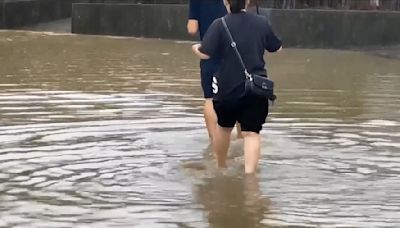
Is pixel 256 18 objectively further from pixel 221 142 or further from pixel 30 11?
pixel 30 11

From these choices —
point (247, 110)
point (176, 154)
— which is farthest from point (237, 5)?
point (176, 154)

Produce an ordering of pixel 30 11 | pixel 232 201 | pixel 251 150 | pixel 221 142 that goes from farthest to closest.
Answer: pixel 30 11, pixel 221 142, pixel 251 150, pixel 232 201

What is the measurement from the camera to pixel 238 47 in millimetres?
6758

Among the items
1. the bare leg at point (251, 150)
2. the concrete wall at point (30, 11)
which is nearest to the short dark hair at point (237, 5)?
the bare leg at point (251, 150)

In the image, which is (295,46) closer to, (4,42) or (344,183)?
(4,42)

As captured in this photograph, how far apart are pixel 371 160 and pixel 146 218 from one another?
2.53m

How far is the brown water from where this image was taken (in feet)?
19.6

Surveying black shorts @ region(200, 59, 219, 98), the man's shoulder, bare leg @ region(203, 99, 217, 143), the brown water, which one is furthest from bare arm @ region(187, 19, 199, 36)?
the man's shoulder

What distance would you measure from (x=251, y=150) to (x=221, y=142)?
14.3 inches

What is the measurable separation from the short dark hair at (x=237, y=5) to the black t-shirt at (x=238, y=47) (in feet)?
0.12

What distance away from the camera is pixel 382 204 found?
6.17 meters

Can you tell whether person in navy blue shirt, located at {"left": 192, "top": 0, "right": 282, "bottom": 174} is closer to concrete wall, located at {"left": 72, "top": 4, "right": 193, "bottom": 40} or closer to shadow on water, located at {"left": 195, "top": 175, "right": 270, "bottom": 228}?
shadow on water, located at {"left": 195, "top": 175, "right": 270, "bottom": 228}

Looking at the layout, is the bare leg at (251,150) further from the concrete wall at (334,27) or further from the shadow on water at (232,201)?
the concrete wall at (334,27)

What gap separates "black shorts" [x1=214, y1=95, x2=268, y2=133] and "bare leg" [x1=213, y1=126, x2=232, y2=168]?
0.82 feet
